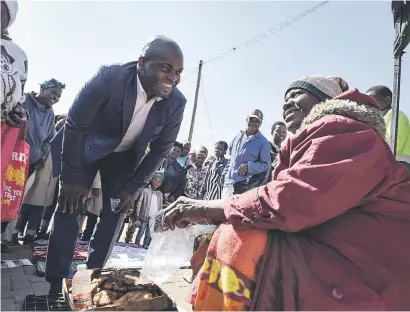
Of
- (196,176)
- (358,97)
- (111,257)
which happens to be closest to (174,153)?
(196,176)

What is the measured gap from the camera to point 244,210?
1.44 metres

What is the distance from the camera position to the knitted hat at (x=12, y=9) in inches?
79.2

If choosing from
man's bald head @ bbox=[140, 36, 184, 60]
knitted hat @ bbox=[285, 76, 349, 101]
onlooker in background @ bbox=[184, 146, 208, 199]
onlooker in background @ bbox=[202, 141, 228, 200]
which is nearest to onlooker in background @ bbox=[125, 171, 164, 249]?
onlooker in background @ bbox=[184, 146, 208, 199]

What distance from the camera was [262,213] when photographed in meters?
1.38

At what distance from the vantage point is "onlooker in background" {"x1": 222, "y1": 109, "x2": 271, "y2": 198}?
4.93m

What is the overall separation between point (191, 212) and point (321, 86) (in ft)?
3.10

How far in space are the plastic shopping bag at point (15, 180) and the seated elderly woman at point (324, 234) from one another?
163 centimetres

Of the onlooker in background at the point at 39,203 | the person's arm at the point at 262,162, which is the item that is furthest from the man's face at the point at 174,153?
the onlooker in background at the point at 39,203

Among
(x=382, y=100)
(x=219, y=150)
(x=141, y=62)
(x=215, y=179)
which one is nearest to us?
(x=141, y=62)

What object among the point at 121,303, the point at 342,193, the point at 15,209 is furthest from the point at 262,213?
the point at 15,209

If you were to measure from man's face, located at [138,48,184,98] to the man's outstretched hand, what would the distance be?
817mm

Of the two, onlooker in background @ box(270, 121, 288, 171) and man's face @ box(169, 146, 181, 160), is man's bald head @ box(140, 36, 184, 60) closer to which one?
onlooker in background @ box(270, 121, 288, 171)

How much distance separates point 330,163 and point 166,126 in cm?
158

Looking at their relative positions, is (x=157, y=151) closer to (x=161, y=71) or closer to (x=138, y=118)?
(x=138, y=118)
